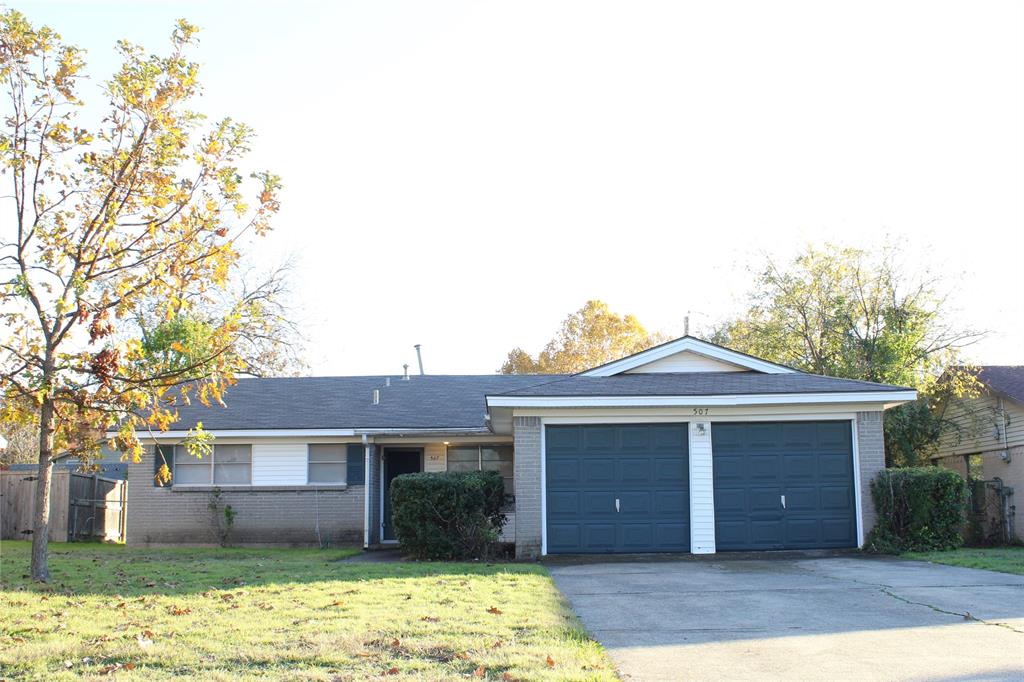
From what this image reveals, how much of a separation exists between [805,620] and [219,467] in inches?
591

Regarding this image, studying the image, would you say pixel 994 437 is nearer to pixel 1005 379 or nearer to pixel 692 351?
pixel 1005 379

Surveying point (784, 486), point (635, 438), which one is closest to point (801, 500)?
point (784, 486)

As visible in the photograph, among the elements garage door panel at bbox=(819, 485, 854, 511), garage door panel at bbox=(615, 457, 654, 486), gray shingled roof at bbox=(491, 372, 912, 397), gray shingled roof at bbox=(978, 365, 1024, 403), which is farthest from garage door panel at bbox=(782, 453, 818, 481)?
gray shingled roof at bbox=(978, 365, 1024, 403)

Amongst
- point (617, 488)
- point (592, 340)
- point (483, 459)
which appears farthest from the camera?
point (592, 340)

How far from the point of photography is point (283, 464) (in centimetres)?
2072

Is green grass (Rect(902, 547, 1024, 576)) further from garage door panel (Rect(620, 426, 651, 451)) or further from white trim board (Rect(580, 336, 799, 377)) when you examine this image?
garage door panel (Rect(620, 426, 651, 451))

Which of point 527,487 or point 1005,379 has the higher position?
point 1005,379

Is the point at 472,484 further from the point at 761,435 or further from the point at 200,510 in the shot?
the point at 200,510

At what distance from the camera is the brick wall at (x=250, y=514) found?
20.4m

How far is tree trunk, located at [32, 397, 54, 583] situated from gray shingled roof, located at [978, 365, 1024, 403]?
1792cm

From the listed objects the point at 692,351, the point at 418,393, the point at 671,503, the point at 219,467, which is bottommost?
the point at 671,503

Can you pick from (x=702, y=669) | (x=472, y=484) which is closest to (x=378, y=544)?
(x=472, y=484)

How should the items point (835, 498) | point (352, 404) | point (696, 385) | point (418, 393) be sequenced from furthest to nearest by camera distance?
1. point (418, 393)
2. point (352, 404)
3. point (696, 385)
4. point (835, 498)

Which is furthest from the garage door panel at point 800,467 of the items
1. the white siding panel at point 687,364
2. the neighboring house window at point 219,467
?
the neighboring house window at point 219,467
